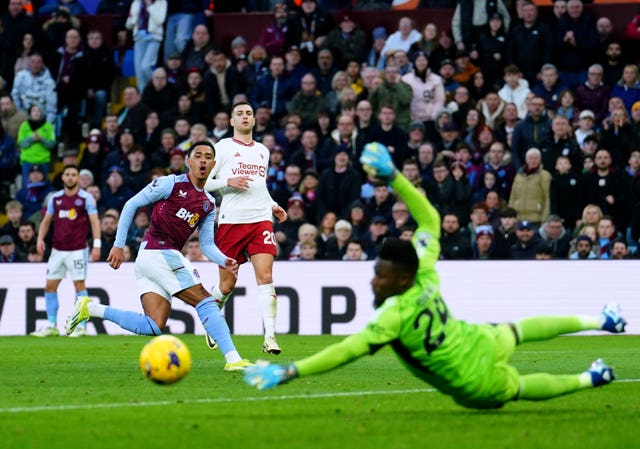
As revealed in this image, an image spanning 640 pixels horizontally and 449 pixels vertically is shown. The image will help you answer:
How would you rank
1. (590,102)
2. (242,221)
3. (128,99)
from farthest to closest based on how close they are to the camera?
(128,99)
(590,102)
(242,221)

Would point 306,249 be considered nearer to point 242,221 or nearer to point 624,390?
point 242,221

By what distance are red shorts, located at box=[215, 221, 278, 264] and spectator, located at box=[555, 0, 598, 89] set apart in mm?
11021

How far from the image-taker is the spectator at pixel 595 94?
23531 millimetres

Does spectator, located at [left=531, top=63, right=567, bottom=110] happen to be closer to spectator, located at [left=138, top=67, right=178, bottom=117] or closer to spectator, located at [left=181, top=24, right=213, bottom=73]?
spectator, located at [left=181, top=24, right=213, bottom=73]

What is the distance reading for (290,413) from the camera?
29.9ft

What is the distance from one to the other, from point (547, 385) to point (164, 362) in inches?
112

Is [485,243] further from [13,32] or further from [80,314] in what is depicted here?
[13,32]

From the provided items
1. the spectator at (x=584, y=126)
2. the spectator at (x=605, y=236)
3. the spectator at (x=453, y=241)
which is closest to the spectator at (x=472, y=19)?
the spectator at (x=584, y=126)

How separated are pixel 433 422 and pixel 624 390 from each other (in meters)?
2.84

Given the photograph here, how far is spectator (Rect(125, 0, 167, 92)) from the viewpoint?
27.2 meters

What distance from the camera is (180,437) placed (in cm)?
787

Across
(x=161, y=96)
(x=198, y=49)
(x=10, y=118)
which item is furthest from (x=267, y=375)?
Result: (x=10, y=118)

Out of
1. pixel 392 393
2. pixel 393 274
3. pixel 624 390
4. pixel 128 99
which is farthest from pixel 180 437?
pixel 128 99

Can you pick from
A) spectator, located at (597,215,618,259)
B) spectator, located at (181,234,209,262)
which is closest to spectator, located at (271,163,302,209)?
spectator, located at (181,234,209,262)
